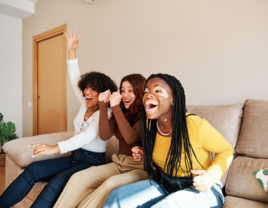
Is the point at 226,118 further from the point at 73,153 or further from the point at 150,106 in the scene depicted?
the point at 73,153

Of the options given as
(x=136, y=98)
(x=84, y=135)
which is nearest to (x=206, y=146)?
(x=136, y=98)

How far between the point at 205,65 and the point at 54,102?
252 centimetres

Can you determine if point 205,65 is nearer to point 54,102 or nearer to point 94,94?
point 94,94

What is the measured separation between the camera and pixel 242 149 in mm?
1331

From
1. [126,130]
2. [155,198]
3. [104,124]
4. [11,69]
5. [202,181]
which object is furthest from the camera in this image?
[11,69]

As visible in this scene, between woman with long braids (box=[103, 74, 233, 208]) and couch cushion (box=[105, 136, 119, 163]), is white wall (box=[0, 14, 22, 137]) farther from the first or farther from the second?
woman with long braids (box=[103, 74, 233, 208])

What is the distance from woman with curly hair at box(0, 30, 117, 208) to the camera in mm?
1250

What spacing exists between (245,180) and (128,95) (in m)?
0.84

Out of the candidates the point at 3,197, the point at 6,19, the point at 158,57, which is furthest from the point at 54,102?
the point at 3,197

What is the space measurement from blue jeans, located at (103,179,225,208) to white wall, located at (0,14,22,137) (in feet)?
11.7

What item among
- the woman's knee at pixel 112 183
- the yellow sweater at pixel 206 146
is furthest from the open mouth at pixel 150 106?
the woman's knee at pixel 112 183

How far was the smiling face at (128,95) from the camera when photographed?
1400 mm

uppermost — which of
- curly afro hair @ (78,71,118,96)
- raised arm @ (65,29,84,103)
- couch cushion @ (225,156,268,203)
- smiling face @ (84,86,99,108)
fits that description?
raised arm @ (65,29,84,103)

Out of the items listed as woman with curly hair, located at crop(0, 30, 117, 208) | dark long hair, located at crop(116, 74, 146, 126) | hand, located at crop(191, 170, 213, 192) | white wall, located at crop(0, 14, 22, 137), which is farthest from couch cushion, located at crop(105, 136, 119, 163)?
white wall, located at crop(0, 14, 22, 137)
